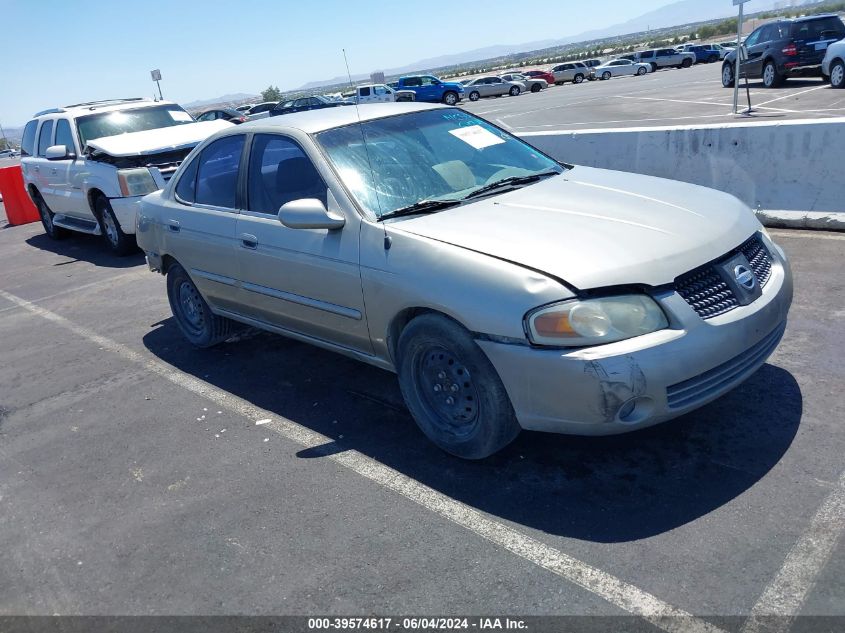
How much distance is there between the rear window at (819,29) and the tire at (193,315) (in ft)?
62.2

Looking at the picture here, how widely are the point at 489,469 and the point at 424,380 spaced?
21.8 inches

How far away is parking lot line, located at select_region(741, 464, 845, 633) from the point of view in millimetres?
2498

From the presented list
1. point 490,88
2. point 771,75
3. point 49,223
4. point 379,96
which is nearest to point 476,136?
point 49,223

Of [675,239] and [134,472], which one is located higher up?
[675,239]

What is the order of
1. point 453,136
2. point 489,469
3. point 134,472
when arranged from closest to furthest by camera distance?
1. point 489,469
2. point 134,472
3. point 453,136

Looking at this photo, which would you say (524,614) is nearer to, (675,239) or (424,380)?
(424,380)

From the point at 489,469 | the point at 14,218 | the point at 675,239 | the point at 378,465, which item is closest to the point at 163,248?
the point at 378,465

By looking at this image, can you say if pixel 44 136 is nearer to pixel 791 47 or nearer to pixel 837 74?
pixel 837 74

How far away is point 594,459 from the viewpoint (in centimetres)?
361

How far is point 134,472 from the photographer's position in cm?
412

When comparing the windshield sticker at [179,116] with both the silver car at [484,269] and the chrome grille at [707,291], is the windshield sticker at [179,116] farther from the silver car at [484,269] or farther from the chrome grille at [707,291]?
the chrome grille at [707,291]

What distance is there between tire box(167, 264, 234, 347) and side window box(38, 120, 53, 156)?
624 centimetres

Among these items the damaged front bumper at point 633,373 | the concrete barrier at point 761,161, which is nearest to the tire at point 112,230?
the concrete barrier at point 761,161

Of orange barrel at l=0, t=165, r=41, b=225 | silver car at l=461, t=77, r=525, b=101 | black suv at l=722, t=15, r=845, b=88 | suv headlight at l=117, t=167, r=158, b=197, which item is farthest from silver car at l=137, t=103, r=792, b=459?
silver car at l=461, t=77, r=525, b=101
